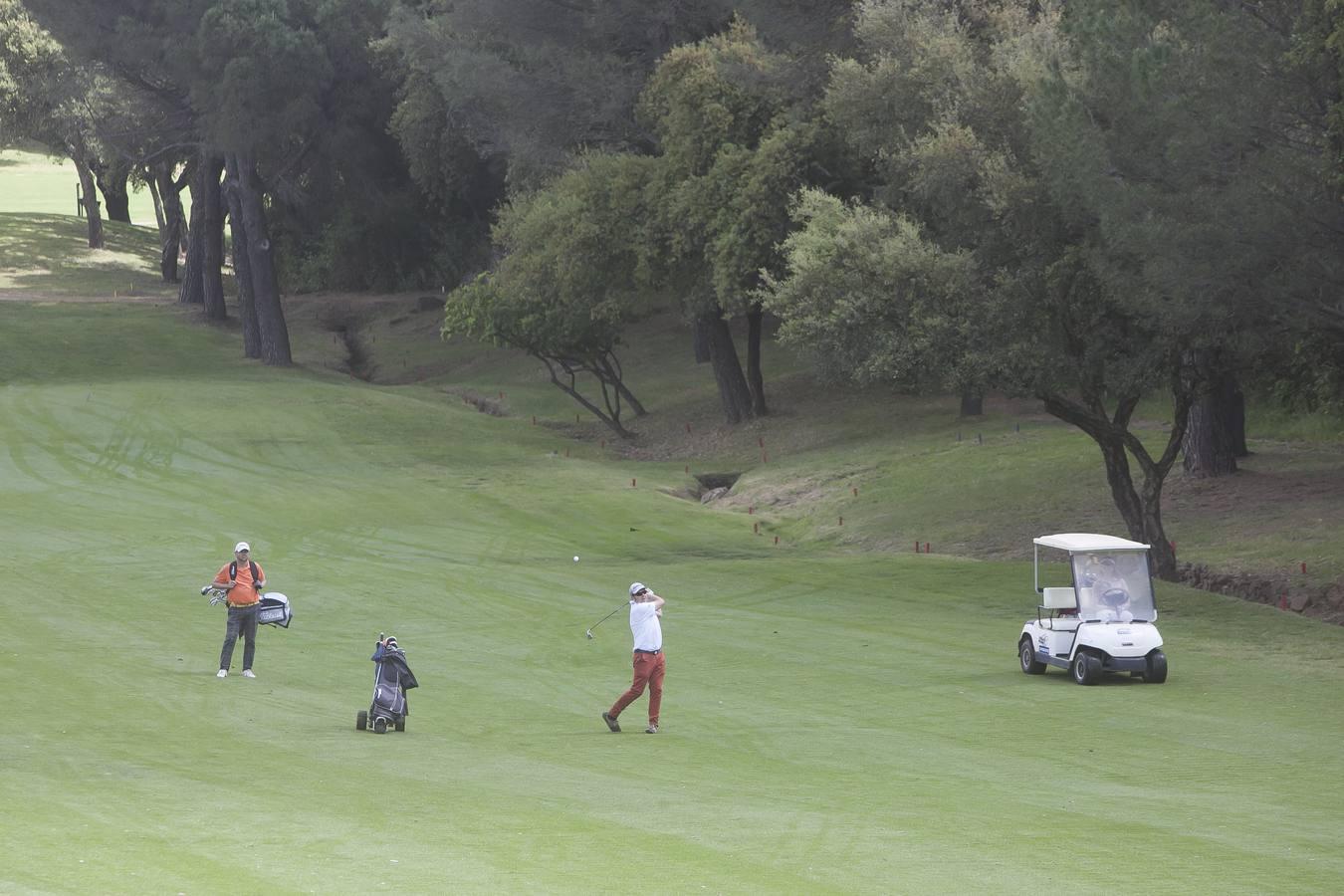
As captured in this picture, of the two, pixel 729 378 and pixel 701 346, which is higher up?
pixel 701 346

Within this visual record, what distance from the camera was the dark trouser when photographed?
22.8 meters

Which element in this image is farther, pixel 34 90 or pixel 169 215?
pixel 169 215

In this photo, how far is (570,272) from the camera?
5459 centimetres

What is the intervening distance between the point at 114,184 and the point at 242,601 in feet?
317

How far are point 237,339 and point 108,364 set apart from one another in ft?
28.6

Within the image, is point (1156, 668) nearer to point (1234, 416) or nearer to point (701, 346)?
point (1234, 416)

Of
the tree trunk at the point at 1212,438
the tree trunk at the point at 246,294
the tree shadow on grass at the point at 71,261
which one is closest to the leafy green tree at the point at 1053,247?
the tree trunk at the point at 1212,438

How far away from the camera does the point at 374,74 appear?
2972 inches

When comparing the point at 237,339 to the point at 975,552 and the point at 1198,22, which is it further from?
the point at 1198,22

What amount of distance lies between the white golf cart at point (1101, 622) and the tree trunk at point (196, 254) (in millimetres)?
66034

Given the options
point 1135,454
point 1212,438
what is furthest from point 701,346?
point 1135,454

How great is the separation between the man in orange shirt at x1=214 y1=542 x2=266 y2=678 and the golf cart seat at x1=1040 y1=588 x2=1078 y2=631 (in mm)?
11530

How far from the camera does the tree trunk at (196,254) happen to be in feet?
276

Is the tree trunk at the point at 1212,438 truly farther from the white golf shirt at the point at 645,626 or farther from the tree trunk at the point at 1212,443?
the white golf shirt at the point at 645,626
